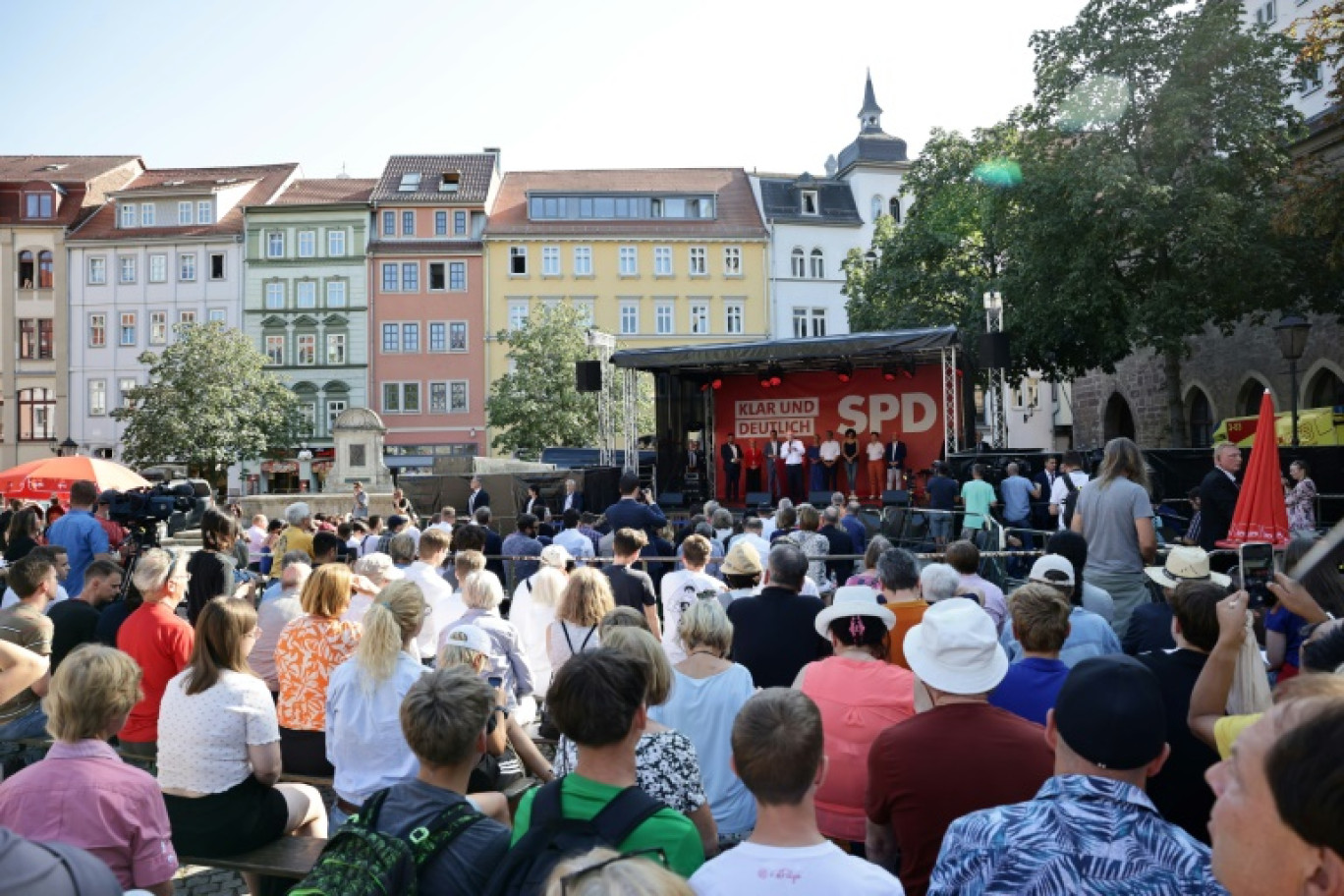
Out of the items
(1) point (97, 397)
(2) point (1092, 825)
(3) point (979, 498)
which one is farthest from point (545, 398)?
(2) point (1092, 825)

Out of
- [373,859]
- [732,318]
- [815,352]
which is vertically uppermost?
[732,318]

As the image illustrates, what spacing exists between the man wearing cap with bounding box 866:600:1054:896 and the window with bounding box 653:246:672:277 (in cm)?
4913

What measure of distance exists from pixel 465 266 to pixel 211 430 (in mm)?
14012

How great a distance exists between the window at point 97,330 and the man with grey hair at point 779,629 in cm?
5307

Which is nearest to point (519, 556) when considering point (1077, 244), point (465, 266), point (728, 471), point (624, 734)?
point (624, 734)

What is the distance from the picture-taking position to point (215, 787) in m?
4.41

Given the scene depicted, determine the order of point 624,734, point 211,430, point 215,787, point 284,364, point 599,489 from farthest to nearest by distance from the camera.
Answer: point 284,364, point 211,430, point 599,489, point 215,787, point 624,734

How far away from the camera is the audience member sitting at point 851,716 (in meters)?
3.95

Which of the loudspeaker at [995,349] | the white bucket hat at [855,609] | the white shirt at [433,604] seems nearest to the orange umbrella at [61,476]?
the white shirt at [433,604]

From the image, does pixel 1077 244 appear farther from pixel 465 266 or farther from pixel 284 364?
pixel 284 364

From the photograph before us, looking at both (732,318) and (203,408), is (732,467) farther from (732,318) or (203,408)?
(732,318)

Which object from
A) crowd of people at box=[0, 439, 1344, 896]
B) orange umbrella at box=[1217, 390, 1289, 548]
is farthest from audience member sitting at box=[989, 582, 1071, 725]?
orange umbrella at box=[1217, 390, 1289, 548]

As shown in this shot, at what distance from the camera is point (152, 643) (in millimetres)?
5406

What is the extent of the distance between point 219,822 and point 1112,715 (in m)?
3.47
